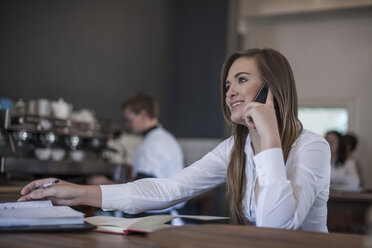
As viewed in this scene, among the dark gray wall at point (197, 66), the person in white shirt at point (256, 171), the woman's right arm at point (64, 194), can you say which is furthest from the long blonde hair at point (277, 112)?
the dark gray wall at point (197, 66)

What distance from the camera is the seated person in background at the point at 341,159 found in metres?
5.43

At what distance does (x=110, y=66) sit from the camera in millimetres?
5734

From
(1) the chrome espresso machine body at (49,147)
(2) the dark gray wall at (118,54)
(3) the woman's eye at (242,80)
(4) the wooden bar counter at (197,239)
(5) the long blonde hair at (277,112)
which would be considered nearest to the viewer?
(4) the wooden bar counter at (197,239)

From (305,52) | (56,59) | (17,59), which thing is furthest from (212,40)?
(17,59)

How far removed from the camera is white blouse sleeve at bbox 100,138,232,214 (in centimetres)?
177

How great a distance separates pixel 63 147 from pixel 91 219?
99.1 inches

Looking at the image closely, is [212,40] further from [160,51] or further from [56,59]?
[56,59]

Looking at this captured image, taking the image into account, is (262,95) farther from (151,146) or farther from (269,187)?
(151,146)

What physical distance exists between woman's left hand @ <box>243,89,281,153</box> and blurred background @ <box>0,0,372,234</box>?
162 inches

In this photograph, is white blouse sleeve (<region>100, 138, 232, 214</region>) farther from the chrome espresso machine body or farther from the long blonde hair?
the chrome espresso machine body

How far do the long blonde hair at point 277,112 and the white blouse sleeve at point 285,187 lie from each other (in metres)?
0.17

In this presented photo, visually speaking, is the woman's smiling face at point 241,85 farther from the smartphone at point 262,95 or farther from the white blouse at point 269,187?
the white blouse at point 269,187

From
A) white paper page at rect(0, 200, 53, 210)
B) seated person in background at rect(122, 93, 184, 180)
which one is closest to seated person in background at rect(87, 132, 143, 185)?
seated person in background at rect(122, 93, 184, 180)

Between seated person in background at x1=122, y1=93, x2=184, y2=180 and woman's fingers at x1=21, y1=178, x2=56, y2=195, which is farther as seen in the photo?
seated person in background at x1=122, y1=93, x2=184, y2=180
